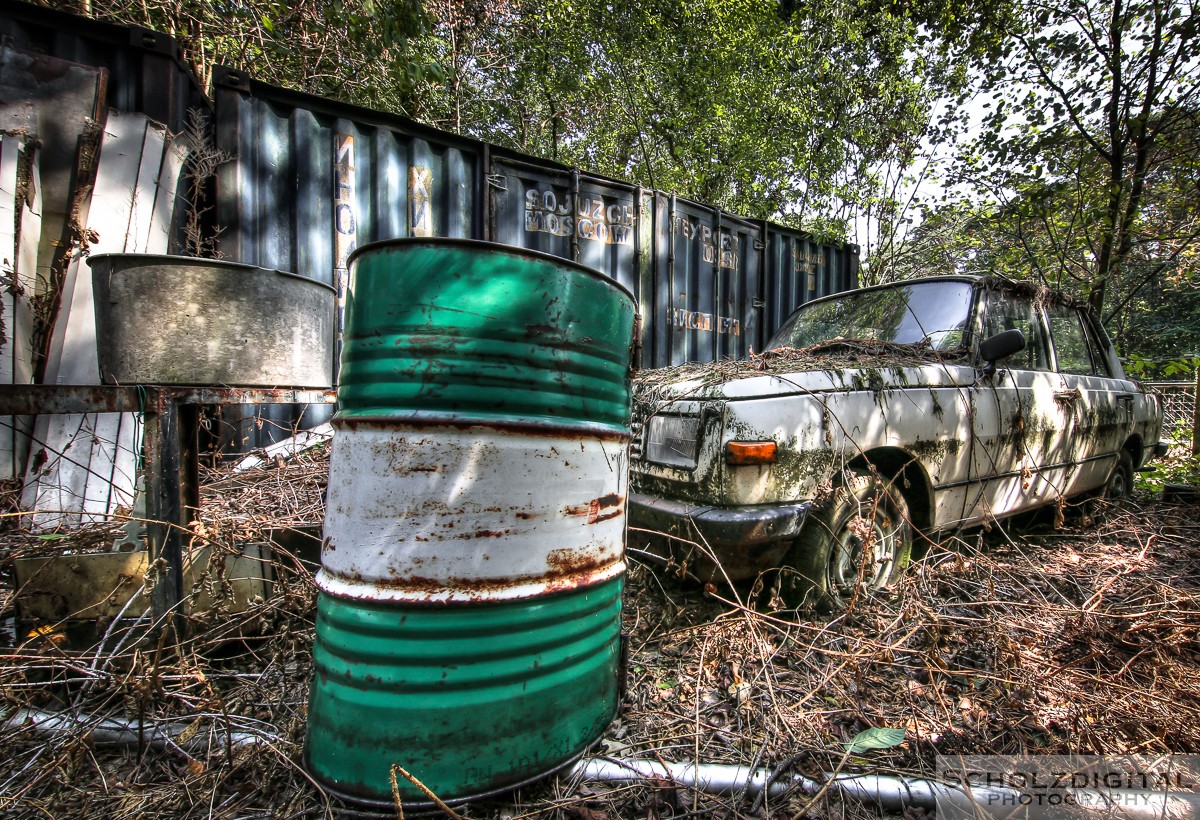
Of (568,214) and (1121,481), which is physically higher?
(568,214)

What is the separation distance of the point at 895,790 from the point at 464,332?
65.3 inches

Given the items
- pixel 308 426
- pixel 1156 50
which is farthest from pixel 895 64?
pixel 308 426

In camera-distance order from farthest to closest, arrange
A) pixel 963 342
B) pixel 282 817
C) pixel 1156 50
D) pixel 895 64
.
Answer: pixel 895 64
pixel 1156 50
pixel 963 342
pixel 282 817

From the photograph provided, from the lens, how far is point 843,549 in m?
2.28

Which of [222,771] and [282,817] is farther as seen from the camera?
[222,771]

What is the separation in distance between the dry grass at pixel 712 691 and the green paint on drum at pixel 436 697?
122 mm

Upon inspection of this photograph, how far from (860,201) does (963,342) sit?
8.66 m

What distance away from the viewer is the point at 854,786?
1.38 meters

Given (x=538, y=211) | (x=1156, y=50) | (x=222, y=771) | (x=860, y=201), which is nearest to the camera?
(x=222, y=771)

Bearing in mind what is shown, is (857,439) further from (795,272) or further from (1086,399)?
(795,272)

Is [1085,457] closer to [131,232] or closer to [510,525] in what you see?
[510,525]

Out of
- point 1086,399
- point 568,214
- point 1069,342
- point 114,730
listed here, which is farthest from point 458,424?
point 1069,342

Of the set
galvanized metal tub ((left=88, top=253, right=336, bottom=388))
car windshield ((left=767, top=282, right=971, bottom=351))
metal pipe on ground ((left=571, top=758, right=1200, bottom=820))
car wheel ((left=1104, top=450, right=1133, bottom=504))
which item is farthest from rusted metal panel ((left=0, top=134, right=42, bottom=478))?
car wheel ((left=1104, top=450, right=1133, bottom=504))

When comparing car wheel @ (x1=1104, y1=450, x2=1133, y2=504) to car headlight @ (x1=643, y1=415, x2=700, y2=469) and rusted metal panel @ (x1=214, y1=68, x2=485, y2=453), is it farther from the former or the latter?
rusted metal panel @ (x1=214, y1=68, x2=485, y2=453)
